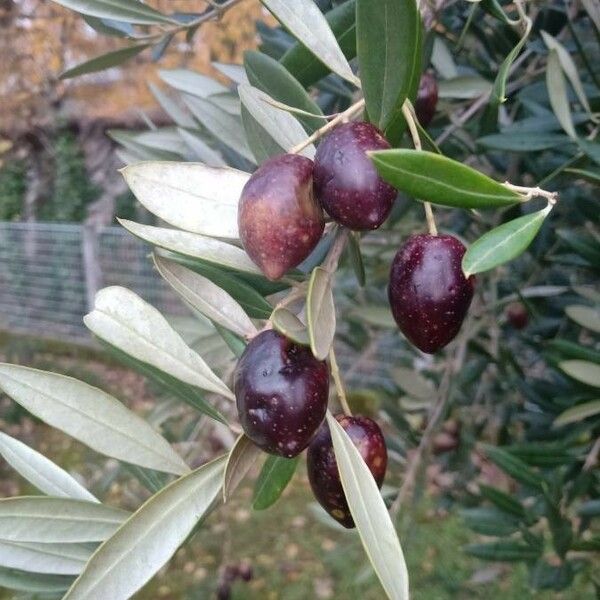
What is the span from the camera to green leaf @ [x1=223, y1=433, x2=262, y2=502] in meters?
0.45

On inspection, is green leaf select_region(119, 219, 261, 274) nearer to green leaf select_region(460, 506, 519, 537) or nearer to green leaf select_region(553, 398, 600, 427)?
green leaf select_region(553, 398, 600, 427)

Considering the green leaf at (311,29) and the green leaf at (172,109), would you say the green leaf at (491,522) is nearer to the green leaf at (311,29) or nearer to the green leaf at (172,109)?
the green leaf at (172,109)

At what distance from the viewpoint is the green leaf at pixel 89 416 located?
498 mm

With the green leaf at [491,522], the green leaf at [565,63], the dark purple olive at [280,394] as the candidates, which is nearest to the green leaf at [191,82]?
the green leaf at [565,63]

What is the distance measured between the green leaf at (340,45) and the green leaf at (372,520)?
0.32 meters

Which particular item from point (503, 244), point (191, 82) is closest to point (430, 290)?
point (503, 244)

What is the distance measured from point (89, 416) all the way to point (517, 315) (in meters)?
0.95

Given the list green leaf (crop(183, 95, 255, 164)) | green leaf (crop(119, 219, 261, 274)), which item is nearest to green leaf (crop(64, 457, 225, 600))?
green leaf (crop(119, 219, 261, 274))

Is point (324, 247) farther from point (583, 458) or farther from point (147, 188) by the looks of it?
point (583, 458)

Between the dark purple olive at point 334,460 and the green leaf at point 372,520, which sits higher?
the green leaf at point 372,520

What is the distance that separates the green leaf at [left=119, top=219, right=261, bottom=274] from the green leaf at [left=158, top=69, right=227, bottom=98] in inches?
20.7

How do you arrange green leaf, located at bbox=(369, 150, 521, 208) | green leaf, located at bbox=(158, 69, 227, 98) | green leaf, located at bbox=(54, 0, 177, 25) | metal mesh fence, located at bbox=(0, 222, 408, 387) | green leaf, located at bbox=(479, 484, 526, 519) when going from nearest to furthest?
1. green leaf, located at bbox=(369, 150, 521, 208)
2. green leaf, located at bbox=(54, 0, 177, 25)
3. green leaf, located at bbox=(158, 69, 227, 98)
4. green leaf, located at bbox=(479, 484, 526, 519)
5. metal mesh fence, located at bbox=(0, 222, 408, 387)

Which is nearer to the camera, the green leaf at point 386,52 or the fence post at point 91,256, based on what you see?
the green leaf at point 386,52

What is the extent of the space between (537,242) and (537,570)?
52cm
